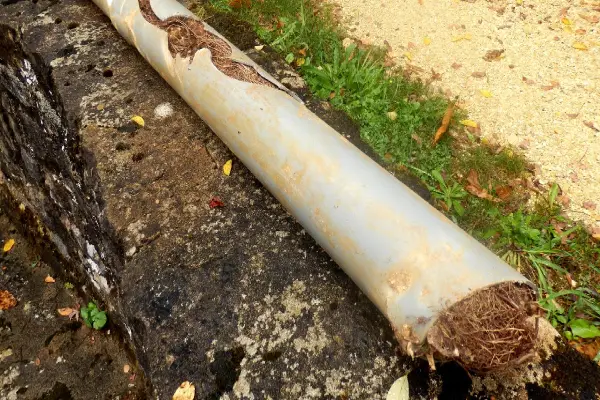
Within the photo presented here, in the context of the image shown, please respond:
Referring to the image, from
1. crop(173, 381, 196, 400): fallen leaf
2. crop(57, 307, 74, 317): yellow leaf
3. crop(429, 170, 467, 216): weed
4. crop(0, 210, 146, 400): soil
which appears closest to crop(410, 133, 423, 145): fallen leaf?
crop(429, 170, 467, 216): weed

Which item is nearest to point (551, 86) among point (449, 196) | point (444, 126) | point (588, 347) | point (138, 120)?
point (444, 126)

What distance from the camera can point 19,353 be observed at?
3432mm

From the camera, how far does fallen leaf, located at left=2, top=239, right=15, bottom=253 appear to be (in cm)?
420

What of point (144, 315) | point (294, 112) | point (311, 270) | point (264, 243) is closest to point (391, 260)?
point (311, 270)

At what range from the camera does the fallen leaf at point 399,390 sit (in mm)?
1986

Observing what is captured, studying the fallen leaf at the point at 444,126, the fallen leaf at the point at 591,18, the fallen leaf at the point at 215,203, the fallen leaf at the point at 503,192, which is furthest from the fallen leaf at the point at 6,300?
the fallen leaf at the point at 591,18

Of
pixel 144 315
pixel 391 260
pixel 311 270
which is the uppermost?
pixel 391 260

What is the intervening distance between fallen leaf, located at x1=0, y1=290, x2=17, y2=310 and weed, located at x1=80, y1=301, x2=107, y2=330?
0.75 meters

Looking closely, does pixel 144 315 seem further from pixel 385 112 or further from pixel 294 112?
pixel 385 112

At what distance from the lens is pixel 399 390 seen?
6.56 ft

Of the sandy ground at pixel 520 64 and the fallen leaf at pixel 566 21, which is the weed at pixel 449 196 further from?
the fallen leaf at pixel 566 21

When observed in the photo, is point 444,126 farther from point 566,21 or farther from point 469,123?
point 566,21

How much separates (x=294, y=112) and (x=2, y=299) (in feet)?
9.76

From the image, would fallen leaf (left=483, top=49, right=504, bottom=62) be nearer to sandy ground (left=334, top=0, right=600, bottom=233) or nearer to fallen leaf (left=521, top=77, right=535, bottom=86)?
sandy ground (left=334, top=0, right=600, bottom=233)
